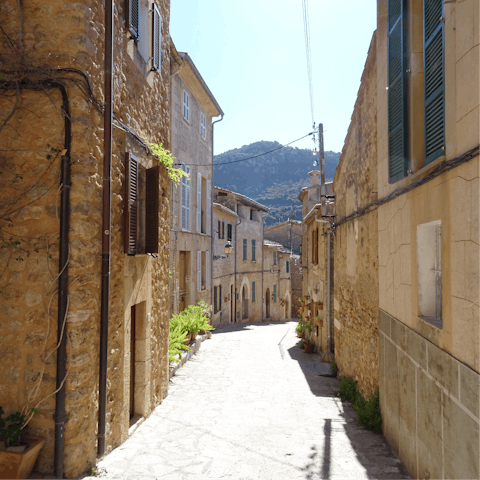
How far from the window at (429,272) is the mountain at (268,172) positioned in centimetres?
7851

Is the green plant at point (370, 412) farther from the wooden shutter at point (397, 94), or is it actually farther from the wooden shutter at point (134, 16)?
the wooden shutter at point (134, 16)

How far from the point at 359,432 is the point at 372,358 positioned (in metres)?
1.16

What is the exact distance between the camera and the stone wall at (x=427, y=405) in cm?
292

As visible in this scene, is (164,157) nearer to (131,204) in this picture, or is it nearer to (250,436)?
(131,204)

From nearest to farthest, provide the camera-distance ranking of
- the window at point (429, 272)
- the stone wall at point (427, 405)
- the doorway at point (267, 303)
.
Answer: the stone wall at point (427, 405), the window at point (429, 272), the doorway at point (267, 303)

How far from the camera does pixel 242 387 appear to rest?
7.80 m

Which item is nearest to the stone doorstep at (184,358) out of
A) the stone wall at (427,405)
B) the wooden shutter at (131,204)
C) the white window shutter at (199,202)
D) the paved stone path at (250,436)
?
the paved stone path at (250,436)

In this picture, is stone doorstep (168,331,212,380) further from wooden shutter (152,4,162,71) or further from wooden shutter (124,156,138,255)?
wooden shutter (152,4,162,71)

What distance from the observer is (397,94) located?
4773 millimetres

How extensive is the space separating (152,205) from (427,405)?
422cm

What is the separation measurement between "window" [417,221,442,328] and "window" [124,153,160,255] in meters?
3.40

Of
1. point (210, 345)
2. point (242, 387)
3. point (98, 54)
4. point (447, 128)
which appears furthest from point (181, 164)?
point (447, 128)

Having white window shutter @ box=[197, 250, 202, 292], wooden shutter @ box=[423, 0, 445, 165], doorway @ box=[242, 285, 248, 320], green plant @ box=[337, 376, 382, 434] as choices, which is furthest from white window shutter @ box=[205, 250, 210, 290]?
wooden shutter @ box=[423, 0, 445, 165]

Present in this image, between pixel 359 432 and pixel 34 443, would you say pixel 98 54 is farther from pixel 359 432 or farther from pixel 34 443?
pixel 359 432
